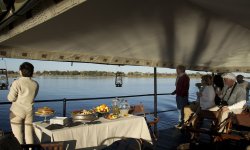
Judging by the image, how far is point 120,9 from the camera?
3424 millimetres

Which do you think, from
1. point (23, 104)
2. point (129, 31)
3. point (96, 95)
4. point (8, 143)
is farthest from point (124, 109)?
point (96, 95)

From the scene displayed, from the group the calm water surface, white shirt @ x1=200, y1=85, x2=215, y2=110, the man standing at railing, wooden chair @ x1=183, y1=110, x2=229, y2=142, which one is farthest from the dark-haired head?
the calm water surface

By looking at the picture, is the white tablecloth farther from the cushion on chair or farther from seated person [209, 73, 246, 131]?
seated person [209, 73, 246, 131]

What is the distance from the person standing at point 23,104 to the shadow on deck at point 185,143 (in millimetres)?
2549

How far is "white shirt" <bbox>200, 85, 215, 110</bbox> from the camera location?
17.8 ft

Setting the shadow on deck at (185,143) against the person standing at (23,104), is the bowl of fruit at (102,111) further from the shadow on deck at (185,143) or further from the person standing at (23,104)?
the shadow on deck at (185,143)

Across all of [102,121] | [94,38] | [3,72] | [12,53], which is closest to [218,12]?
[94,38]

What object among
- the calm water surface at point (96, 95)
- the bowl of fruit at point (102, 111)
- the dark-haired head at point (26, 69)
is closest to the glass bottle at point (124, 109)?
the bowl of fruit at point (102, 111)

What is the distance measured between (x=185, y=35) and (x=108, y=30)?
159 centimetres

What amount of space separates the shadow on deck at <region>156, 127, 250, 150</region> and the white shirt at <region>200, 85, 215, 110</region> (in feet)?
2.43

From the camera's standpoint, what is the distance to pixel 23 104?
12.7 ft

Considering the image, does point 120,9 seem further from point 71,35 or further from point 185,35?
point 185,35

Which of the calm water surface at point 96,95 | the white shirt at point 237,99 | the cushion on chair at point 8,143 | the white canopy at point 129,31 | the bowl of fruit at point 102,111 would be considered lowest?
the calm water surface at point 96,95

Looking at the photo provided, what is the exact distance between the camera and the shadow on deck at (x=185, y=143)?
5094mm
